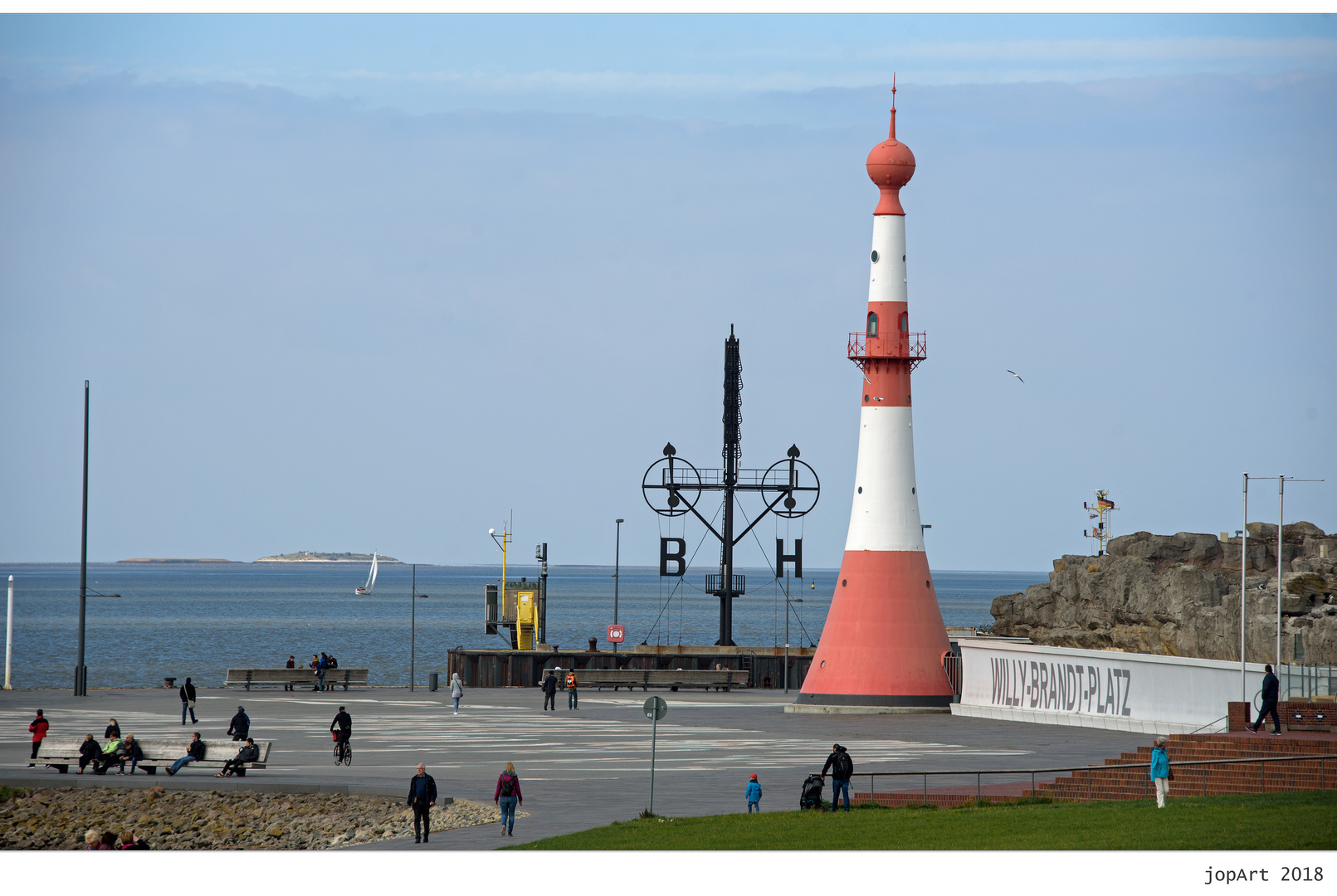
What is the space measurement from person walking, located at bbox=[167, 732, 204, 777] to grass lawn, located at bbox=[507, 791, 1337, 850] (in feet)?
31.8

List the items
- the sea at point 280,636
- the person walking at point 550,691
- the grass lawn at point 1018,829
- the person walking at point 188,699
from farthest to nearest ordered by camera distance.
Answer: the sea at point 280,636, the person walking at point 550,691, the person walking at point 188,699, the grass lawn at point 1018,829

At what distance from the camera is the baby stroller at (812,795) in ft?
71.4

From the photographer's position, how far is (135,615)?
172m

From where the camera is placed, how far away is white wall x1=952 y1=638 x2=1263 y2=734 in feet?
102

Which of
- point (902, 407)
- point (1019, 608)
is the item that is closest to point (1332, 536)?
point (1019, 608)

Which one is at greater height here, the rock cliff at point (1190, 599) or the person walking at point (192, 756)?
the rock cliff at point (1190, 599)

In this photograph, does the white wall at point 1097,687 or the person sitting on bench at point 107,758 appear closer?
the person sitting on bench at point 107,758

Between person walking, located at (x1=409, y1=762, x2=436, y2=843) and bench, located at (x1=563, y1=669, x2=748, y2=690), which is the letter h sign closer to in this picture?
bench, located at (x1=563, y1=669, x2=748, y2=690)

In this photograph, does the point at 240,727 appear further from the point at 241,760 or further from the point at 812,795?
the point at 812,795

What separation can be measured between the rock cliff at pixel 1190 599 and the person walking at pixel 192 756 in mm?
19032

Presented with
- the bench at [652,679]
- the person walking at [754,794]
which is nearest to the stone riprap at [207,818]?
the person walking at [754,794]

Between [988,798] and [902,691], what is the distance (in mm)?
15658

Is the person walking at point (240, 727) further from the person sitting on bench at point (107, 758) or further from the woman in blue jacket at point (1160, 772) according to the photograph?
the woman in blue jacket at point (1160, 772)

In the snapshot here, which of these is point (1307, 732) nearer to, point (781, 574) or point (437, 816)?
point (437, 816)
